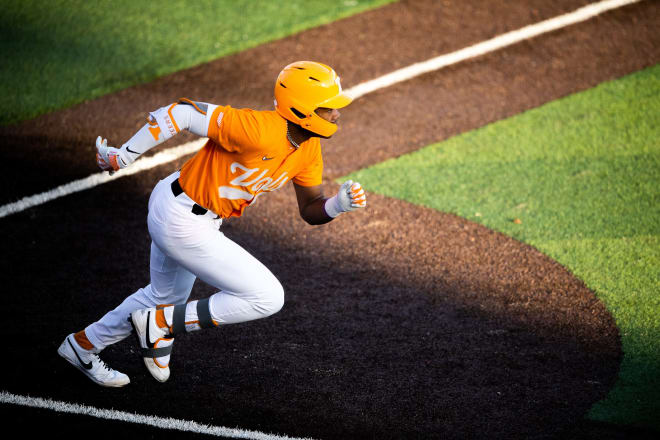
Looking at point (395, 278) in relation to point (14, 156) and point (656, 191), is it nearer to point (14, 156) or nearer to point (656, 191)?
point (656, 191)

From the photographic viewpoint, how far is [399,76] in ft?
28.4

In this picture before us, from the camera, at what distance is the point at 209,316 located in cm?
427

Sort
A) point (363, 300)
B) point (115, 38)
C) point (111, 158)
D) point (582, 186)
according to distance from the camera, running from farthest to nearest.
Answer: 1. point (115, 38)
2. point (582, 186)
3. point (363, 300)
4. point (111, 158)

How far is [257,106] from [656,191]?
420 centimetres

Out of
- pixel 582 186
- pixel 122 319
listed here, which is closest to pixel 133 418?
pixel 122 319

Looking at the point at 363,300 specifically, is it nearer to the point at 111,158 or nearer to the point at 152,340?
the point at 152,340

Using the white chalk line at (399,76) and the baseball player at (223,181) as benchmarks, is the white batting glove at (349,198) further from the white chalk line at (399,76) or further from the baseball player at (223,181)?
the white chalk line at (399,76)

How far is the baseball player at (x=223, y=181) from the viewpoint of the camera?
4.00m

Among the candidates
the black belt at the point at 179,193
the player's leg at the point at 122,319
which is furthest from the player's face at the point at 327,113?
the player's leg at the point at 122,319

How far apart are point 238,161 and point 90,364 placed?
1703 mm

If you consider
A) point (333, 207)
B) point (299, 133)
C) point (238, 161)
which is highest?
point (299, 133)

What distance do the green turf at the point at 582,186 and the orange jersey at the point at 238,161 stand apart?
109 inches

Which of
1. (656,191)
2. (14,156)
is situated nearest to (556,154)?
(656,191)

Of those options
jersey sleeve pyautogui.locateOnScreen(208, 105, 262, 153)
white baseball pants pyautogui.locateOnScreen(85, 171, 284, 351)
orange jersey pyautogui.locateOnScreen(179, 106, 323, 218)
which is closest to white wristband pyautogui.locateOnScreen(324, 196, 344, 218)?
orange jersey pyautogui.locateOnScreen(179, 106, 323, 218)
